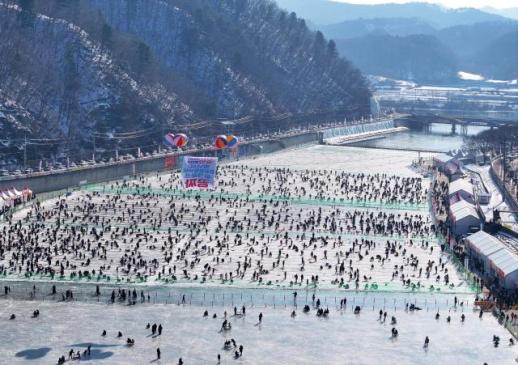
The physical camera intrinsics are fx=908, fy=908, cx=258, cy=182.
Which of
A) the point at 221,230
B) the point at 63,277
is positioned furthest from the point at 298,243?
the point at 63,277

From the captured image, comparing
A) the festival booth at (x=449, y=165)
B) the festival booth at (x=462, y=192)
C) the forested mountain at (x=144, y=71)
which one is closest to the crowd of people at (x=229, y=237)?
the festival booth at (x=462, y=192)

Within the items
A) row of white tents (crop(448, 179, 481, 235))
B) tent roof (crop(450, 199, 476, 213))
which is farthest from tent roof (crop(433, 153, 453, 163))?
tent roof (crop(450, 199, 476, 213))

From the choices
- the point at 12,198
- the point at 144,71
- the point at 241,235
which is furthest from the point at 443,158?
the point at 12,198

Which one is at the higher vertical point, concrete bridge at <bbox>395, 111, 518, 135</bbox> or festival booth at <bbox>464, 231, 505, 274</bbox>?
concrete bridge at <bbox>395, 111, 518, 135</bbox>

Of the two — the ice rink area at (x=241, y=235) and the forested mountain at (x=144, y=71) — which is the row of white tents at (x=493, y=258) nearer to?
the ice rink area at (x=241, y=235)

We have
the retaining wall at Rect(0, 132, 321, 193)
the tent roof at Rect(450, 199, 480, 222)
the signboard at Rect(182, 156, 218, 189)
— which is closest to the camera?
the tent roof at Rect(450, 199, 480, 222)

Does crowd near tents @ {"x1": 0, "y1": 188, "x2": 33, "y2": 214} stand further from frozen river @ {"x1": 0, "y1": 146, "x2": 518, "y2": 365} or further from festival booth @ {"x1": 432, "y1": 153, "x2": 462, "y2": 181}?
festival booth @ {"x1": 432, "y1": 153, "x2": 462, "y2": 181}

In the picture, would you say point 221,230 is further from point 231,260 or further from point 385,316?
point 385,316
